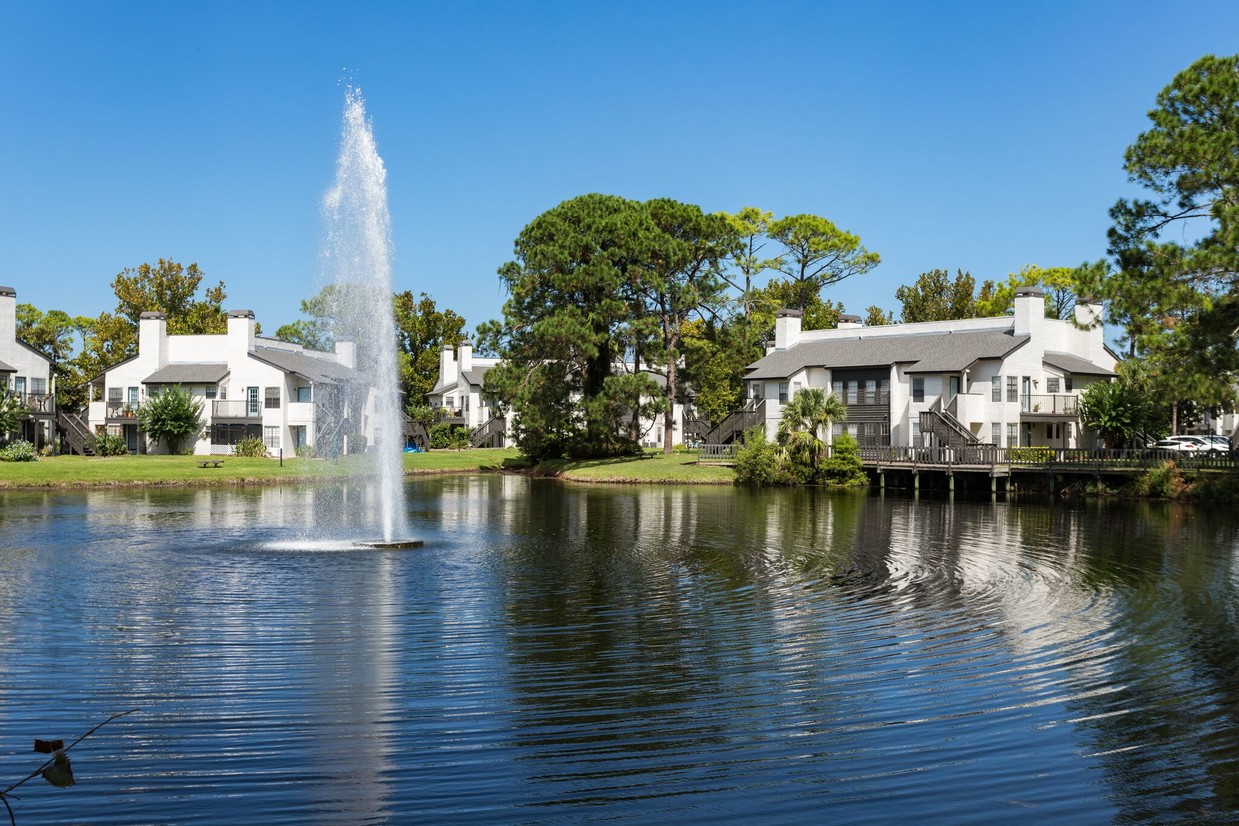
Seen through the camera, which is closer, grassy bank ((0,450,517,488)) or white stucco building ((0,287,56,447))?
grassy bank ((0,450,517,488))

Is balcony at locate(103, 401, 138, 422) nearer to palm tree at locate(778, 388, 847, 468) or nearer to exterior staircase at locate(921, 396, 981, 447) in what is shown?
palm tree at locate(778, 388, 847, 468)

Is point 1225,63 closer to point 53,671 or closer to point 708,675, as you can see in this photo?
point 708,675

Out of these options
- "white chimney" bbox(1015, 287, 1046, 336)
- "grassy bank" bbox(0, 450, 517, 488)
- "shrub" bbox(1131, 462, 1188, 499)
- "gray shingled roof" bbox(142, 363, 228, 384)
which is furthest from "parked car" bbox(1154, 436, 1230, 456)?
"gray shingled roof" bbox(142, 363, 228, 384)

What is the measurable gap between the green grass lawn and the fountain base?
118 feet

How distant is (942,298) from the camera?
111m

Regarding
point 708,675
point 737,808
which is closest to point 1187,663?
point 708,675

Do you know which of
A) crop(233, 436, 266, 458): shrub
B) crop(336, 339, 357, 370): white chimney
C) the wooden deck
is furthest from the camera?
crop(336, 339, 357, 370): white chimney

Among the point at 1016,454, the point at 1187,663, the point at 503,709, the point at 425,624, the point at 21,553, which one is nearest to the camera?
the point at 503,709

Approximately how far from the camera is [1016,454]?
204ft

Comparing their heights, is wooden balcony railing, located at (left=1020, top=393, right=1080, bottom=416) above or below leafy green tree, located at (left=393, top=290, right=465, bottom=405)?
below

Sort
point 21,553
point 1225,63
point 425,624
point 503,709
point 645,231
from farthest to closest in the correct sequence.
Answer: point 645,231
point 1225,63
point 21,553
point 425,624
point 503,709

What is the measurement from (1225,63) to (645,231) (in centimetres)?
4326

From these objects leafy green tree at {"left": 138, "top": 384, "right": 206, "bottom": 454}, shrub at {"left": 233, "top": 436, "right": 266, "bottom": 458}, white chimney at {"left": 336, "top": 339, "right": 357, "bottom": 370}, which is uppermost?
white chimney at {"left": 336, "top": 339, "right": 357, "bottom": 370}

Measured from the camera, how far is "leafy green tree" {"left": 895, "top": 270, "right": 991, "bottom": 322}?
10750 centimetres
